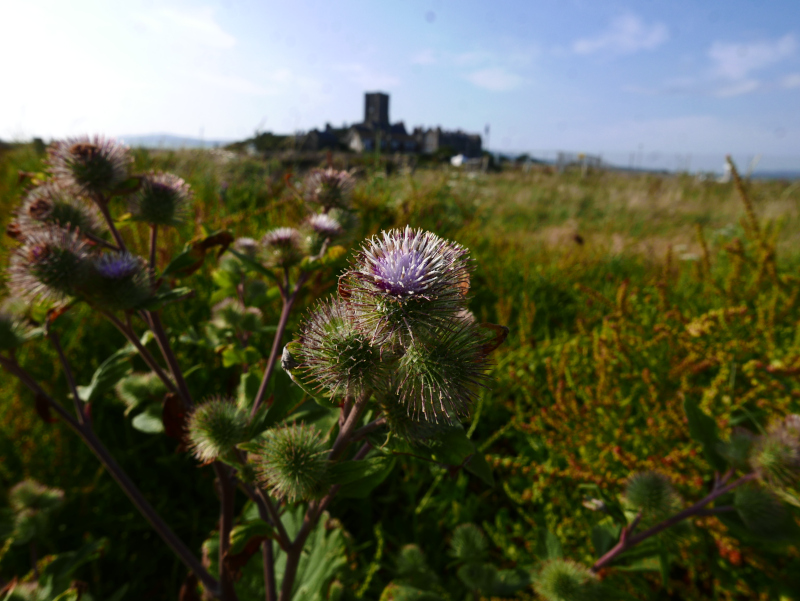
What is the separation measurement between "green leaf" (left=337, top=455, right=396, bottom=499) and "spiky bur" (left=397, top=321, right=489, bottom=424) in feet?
0.80

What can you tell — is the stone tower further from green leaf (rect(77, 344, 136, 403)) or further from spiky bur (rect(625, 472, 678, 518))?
spiky bur (rect(625, 472, 678, 518))

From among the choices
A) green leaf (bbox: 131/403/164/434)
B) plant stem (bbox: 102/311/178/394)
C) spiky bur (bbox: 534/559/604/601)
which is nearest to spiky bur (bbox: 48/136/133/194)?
plant stem (bbox: 102/311/178/394)

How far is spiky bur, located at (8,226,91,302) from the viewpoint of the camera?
50.3 inches

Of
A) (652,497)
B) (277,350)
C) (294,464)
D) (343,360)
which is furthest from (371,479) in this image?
(652,497)

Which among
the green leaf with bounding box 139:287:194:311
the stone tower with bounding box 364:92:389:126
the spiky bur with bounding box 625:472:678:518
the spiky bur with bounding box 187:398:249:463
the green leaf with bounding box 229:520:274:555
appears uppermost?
the stone tower with bounding box 364:92:389:126

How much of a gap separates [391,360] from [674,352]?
2.42 m

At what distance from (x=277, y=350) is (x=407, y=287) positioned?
0.85 meters

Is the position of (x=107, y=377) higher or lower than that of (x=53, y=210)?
lower

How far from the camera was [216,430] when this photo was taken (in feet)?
3.66

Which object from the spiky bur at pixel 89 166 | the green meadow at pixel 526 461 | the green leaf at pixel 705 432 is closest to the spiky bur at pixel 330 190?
the green meadow at pixel 526 461

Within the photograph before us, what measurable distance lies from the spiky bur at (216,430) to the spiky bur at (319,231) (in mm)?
664

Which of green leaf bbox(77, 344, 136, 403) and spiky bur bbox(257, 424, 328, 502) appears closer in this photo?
spiky bur bbox(257, 424, 328, 502)

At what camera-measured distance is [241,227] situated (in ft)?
12.3

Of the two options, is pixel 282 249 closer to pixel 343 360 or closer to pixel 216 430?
pixel 216 430
